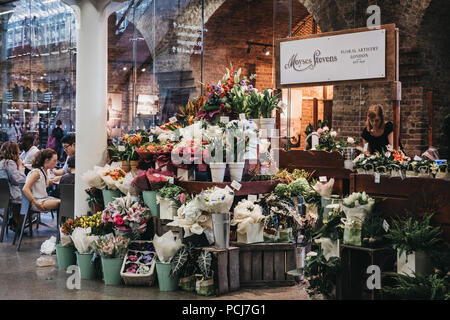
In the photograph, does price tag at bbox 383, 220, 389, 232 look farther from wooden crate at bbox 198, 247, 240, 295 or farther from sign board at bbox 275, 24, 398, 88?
sign board at bbox 275, 24, 398, 88

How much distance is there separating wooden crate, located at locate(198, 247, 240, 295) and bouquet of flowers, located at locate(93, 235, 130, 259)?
797mm

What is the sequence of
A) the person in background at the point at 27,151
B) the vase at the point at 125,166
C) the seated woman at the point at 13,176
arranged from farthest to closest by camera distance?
the person in background at the point at 27,151, the seated woman at the point at 13,176, the vase at the point at 125,166

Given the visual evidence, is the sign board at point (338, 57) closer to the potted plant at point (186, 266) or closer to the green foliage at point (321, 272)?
the green foliage at point (321, 272)

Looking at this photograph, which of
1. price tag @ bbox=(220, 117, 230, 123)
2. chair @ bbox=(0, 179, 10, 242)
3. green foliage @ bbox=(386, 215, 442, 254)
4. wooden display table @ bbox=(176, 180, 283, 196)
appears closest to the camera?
green foliage @ bbox=(386, 215, 442, 254)

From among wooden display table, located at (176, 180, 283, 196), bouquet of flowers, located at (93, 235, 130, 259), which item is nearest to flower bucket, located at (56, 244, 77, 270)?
bouquet of flowers, located at (93, 235, 130, 259)

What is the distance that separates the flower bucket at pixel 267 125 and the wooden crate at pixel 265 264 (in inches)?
44.9

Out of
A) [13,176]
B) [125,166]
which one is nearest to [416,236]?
[125,166]

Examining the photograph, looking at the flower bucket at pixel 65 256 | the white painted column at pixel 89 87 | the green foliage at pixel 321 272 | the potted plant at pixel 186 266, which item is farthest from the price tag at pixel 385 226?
the white painted column at pixel 89 87

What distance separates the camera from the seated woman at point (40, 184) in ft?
24.3

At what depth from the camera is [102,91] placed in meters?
6.67

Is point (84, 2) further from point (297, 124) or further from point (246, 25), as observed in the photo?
point (246, 25)

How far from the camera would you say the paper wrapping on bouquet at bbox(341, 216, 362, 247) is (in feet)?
15.0

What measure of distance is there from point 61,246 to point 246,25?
26.8ft

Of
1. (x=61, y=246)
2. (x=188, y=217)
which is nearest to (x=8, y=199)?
(x=61, y=246)
